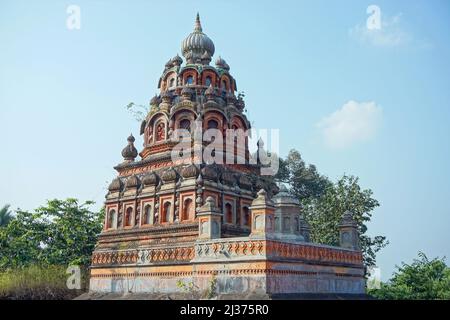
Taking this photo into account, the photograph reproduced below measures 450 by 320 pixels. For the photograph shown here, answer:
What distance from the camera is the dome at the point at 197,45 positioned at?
102 ft

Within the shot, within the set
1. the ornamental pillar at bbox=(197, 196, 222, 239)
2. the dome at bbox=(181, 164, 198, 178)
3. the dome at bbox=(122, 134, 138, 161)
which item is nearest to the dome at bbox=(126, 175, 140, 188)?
the dome at bbox=(122, 134, 138, 161)

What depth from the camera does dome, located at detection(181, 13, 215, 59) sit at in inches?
1224

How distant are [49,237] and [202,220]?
15.1 metres

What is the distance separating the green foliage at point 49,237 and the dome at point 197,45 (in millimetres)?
12726

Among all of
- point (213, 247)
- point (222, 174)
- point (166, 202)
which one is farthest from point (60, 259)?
point (213, 247)

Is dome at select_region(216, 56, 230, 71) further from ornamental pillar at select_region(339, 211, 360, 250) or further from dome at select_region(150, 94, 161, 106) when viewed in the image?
ornamental pillar at select_region(339, 211, 360, 250)

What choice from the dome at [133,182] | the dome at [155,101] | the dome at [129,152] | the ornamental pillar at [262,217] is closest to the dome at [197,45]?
the dome at [155,101]

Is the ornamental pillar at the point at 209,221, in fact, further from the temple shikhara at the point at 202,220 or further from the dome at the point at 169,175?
the dome at the point at 169,175

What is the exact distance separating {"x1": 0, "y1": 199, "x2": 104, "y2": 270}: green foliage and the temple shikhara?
19.9 ft

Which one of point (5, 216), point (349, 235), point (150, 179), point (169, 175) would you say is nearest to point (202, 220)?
point (169, 175)

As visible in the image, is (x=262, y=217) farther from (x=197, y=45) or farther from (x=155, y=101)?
(x=197, y=45)

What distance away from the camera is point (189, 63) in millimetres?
30359

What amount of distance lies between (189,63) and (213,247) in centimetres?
1453

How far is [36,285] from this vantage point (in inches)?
1050
